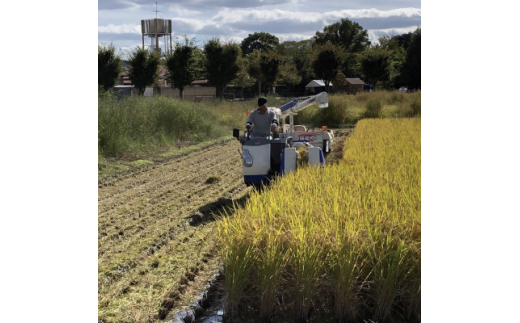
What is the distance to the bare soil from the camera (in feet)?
15.9

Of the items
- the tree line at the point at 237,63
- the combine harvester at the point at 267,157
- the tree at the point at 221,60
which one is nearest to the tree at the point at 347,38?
the tree line at the point at 237,63

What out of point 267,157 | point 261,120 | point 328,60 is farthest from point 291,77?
point 267,157

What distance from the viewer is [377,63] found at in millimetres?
30141

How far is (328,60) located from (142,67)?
11.9 meters

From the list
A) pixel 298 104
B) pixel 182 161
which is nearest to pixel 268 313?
pixel 298 104

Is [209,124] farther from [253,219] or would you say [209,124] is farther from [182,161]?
[253,219]

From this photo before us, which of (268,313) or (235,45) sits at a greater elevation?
(235,45)

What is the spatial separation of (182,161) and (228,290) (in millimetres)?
10199

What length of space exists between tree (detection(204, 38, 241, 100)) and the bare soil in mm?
19508

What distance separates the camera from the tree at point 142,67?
2753cm

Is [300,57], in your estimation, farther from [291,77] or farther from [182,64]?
[182,64]

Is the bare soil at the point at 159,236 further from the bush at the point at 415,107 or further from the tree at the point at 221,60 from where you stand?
the tree at the point at 221,60

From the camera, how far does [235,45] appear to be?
32.0 meters

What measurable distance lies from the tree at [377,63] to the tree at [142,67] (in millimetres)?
11645
